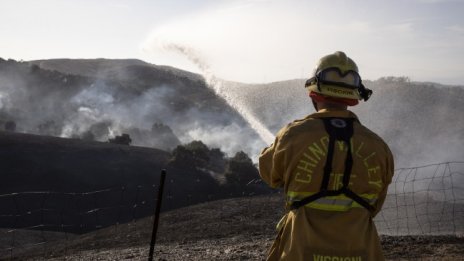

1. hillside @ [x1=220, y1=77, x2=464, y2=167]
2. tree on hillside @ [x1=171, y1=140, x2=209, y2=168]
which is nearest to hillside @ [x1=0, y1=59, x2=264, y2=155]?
hillside @ [x1=220, y1=77, x2=464, y2=167]

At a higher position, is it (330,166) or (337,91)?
(337,91)

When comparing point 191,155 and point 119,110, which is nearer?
point 191,155

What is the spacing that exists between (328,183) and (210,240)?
9.45 metres

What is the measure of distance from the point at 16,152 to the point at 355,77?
31842mm

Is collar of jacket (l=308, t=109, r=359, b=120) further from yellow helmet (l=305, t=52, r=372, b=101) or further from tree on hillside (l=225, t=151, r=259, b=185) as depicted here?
tree on hillside (l=225, t=151, r=259, b=185)

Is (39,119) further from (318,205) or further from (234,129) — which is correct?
(318,205)

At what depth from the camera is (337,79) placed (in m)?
3.12

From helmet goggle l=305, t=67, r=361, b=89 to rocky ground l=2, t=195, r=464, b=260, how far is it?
637 centimetres

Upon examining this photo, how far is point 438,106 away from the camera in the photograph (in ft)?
153

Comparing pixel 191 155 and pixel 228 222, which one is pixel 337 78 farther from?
pixel 191 155

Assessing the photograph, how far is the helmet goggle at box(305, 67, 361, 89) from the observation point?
312cm

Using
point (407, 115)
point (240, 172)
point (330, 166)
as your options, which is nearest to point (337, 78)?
point (330, 166)

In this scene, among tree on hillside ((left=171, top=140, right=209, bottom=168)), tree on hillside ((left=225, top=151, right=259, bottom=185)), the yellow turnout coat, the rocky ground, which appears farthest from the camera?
tree on hillside ((left=171, top=140, right=209, bottom=168))

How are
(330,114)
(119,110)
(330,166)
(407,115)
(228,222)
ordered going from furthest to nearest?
(119,110) → (407,115) → (228,222) → (330,114) → (330,166)
